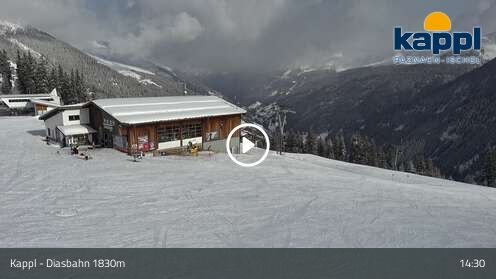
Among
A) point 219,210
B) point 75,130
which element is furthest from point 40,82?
point 219,210

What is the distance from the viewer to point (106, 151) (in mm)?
37500

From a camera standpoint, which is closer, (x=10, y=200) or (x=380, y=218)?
(x=380, y=218)

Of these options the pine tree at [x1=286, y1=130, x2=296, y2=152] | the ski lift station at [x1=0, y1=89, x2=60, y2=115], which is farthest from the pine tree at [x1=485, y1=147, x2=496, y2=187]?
the ski lift station at [x1=0, y1=89, x2=60, y2=115]

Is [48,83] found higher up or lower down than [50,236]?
higher up

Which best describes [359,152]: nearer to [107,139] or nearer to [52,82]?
[107,139]

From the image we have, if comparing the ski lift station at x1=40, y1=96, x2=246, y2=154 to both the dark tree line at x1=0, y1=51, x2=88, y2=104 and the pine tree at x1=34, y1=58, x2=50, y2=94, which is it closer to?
the dark tree line at x1=0, y1=51, x2=88, y2=104

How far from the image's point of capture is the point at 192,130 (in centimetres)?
4203
